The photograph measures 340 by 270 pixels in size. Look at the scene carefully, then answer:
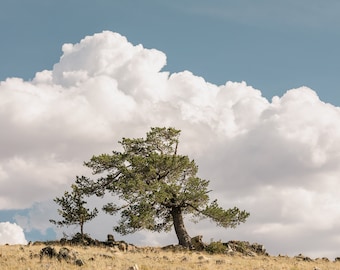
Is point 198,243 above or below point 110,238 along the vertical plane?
below

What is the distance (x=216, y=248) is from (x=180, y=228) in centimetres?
540

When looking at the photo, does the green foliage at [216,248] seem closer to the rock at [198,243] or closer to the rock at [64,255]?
the rock at [198,243]

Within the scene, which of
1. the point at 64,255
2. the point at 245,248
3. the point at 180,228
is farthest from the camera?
the point at 180,228

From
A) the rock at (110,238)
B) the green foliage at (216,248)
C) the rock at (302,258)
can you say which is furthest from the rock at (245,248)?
the rock at (110,238)

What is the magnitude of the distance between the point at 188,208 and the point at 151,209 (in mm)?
4502

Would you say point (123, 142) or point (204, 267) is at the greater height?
point (123, 142)

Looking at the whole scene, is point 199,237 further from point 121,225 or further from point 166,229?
point 121,225

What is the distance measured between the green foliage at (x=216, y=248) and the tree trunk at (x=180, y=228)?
336 cm

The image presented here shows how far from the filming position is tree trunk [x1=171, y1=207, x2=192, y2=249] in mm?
47406

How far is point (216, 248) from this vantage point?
43562 millimetres

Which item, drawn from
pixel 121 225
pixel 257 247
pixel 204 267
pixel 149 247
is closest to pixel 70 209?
pixel 121 225

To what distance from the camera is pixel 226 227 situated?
1842 inches

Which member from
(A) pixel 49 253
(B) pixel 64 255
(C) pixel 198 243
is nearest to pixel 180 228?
(C) pixel 198 243

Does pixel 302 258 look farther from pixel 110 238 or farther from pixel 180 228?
pixel 110 238
